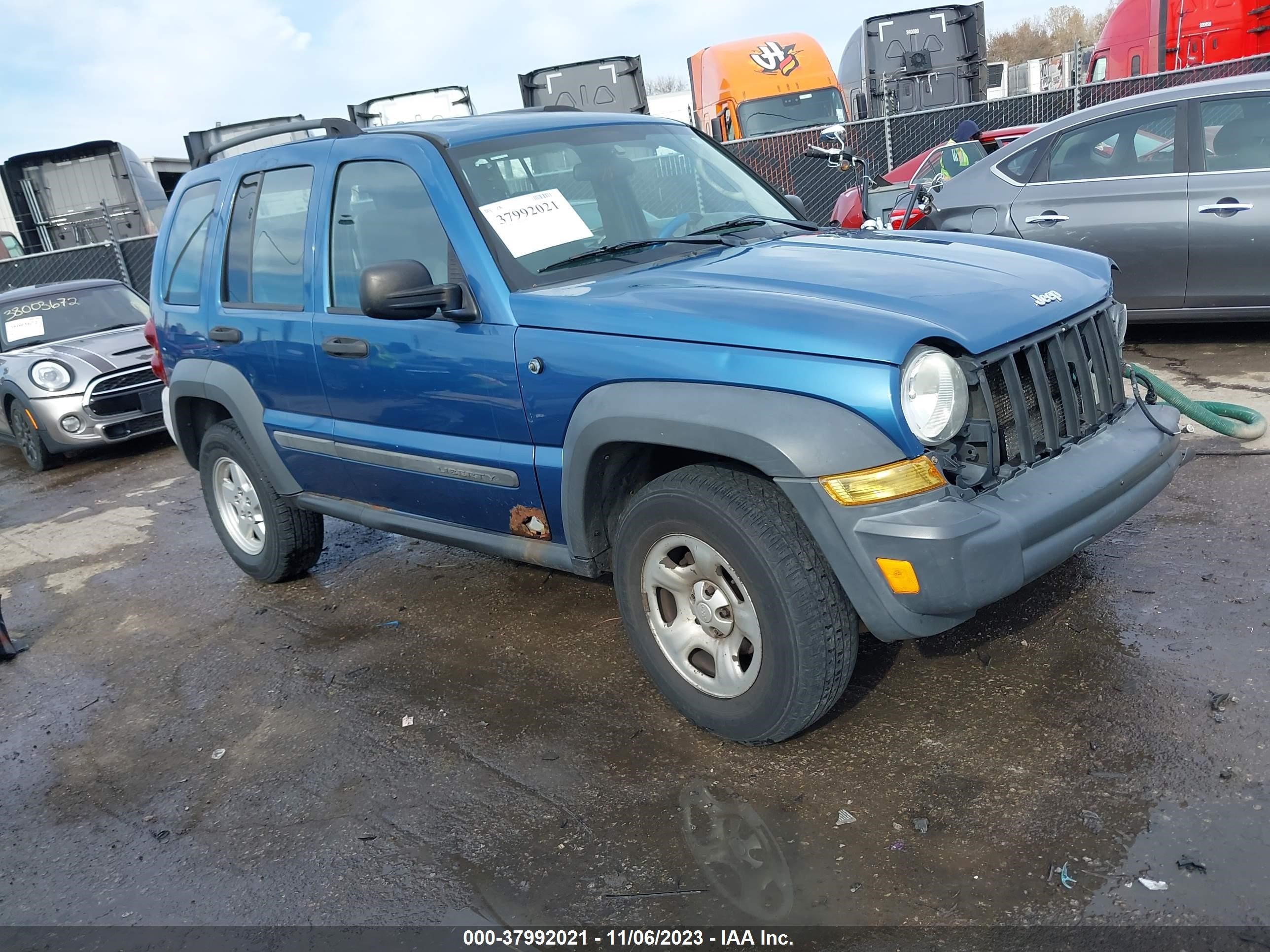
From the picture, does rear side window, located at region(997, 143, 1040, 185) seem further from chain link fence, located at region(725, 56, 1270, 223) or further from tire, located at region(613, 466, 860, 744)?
chain link fence, located at region(725, 56, 1270, 223)

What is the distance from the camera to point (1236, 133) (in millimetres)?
6344

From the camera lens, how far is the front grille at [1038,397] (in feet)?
9.17

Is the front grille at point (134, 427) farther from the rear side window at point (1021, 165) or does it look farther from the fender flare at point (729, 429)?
the rear side window at point (1021, 165)

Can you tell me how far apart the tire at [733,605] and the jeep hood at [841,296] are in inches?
17.2

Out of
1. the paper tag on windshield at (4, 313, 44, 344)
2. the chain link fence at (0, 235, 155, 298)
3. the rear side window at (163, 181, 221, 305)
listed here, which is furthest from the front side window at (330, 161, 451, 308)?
the chain link fence at (0, 235, 155, 298)

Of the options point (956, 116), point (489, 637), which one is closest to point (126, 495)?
point (489, 637)

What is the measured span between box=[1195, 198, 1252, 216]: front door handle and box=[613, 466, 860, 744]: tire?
15.8 feet

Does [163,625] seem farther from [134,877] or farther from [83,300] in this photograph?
[83,300]

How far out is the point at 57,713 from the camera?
4.24 metres

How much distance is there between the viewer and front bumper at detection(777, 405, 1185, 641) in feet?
8.57

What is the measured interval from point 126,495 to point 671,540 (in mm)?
6232

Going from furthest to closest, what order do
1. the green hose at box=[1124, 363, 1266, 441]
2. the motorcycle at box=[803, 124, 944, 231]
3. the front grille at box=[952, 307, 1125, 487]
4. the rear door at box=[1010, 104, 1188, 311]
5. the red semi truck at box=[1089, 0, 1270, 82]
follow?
the red semi truck at box=[1089, 0, 1270, 82]
the rear door at box=[1010, 104, 1188, 311]
the motorcycle at box=[803, 124, 944, 231]
the green hose at box=[1124, 363, 1266, 441]
the front grille at box=[952, 307, 1125, 487]

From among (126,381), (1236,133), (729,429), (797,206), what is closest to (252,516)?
(797,206)

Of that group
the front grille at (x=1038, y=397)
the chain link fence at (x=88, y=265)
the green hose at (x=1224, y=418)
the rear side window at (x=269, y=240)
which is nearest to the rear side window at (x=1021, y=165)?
the green hose at (x=1224, y=418)
